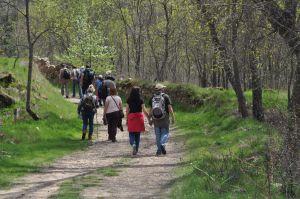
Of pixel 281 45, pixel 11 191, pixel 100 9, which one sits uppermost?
pixel 100 9

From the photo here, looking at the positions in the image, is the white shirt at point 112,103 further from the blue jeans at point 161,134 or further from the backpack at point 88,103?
the blue jeans at point 161,134

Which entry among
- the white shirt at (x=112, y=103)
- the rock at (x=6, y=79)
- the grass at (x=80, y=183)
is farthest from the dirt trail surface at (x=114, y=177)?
the rock at (x=6, y=79)

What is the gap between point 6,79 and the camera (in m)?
20.1

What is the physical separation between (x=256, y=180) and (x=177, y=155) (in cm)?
526

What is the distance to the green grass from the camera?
1283 cm

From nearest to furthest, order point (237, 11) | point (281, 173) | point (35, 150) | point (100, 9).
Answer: point (281, 173) < point (237, 11) < point (35, 150) < point (100, 9)

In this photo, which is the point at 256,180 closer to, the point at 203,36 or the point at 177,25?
the point at 203,36

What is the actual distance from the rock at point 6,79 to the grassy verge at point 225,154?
22.0 feet

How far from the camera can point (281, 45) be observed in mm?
10469

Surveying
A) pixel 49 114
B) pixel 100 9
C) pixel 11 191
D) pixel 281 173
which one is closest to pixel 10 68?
pixel 49 114

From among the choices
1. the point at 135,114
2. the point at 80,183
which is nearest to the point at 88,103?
the point at 135,114

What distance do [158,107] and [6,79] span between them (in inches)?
322

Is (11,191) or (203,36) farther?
(203,36)

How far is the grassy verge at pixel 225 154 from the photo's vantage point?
915 centimetres
